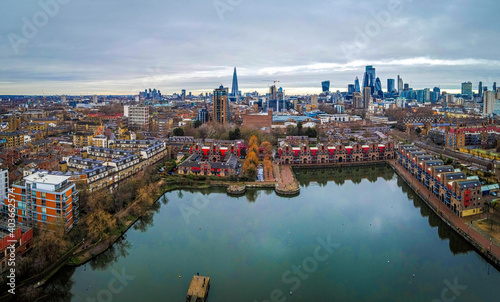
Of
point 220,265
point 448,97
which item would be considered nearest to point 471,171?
point 220,265

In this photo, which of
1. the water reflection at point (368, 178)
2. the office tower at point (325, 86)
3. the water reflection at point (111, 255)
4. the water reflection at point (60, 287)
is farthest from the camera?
the office tower at point (325, 86)

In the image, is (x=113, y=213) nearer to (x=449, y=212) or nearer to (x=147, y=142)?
(x=147, y=142)

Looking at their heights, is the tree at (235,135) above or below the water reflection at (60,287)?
above

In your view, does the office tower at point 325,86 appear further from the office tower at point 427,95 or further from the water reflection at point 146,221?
the water reflection at point 146,221

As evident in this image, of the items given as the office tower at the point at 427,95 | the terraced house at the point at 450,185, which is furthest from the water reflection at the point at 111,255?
the office tower at the point at 427,95

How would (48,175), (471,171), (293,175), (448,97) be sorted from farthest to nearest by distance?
(448,97) → (293,175) → (471,171) → (48,175)

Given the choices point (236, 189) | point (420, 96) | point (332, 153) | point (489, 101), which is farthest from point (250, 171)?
point (420, 96)

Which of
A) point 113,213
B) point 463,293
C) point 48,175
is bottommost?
point 463,293
